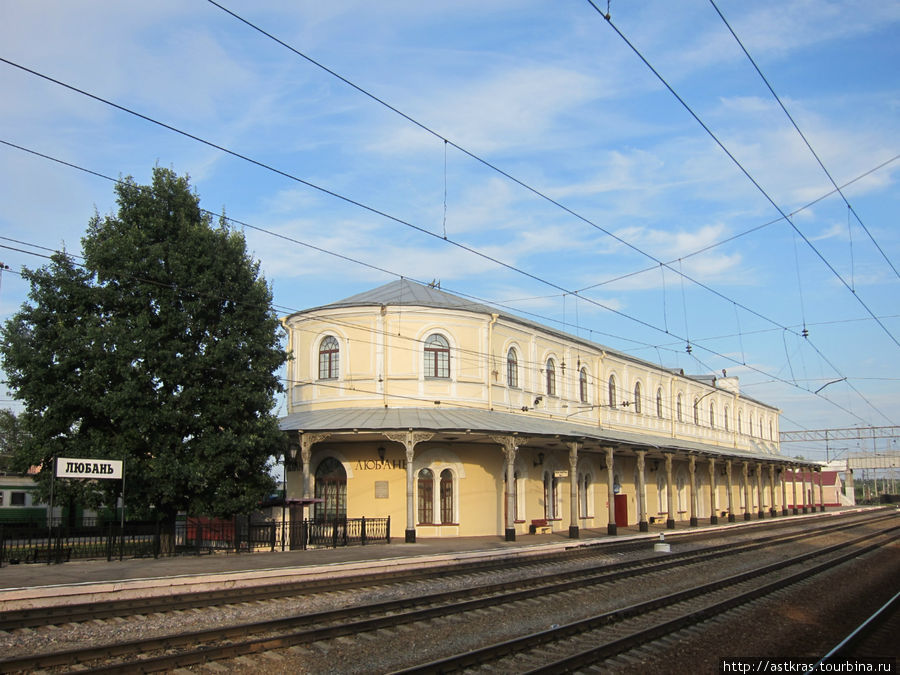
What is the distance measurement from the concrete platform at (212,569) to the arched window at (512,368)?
8.02 metres

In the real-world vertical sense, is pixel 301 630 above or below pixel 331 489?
below

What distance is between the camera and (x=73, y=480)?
66.7 ft

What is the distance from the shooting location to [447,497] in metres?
29.0

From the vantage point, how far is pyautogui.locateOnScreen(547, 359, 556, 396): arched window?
115 ft

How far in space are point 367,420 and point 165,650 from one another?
17.6 metres

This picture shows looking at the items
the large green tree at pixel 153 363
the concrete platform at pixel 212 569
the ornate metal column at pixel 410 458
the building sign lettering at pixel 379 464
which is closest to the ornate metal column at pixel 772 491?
the concrete platform at pixel 212 569

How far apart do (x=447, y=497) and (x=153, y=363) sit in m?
12.5

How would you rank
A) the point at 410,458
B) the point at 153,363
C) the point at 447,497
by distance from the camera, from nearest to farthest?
1. the point at 153,363
2. the point at 410,458
3. the point at 447,497

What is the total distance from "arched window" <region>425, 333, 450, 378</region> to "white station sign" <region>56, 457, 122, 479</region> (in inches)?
516

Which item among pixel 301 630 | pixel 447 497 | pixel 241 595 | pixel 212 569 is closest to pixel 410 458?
pixel 447 497

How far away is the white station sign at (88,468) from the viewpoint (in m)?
17.7

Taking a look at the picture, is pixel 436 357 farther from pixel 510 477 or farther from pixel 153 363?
pixel 153 363

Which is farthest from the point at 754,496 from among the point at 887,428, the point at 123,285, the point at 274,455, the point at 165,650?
the point at 165,650

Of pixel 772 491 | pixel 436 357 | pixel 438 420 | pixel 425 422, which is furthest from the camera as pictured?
pixel 772 491
